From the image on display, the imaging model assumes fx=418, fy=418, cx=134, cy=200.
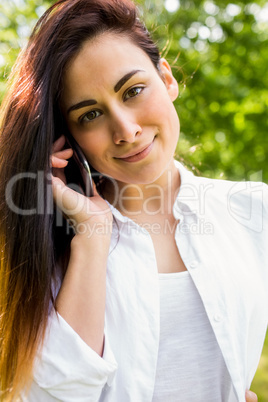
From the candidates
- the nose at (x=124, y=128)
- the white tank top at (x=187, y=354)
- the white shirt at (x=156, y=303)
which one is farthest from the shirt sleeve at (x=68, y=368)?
the nose at (x=124, y=128)

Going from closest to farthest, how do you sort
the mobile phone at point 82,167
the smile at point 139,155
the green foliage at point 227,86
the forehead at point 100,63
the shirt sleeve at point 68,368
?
the shirt sleeve at point 68,368, the forehead at point 100,63, the smile at point 139,155, the mobile phone at point 82,167, the green foliage at point 227,86

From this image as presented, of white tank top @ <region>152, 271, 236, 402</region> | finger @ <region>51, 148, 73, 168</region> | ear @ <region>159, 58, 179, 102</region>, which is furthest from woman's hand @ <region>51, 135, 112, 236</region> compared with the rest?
ear @ <region>159, 58, 179, 102</region>

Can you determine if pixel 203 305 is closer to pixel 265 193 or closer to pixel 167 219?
pixel 167 219

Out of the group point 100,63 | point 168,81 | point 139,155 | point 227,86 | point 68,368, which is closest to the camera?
point 68,368

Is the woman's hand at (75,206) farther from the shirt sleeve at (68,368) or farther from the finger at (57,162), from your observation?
the shirt sleeve at (68,368)

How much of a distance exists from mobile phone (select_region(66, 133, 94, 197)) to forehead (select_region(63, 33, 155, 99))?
0.80ft

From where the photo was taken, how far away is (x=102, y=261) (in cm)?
169

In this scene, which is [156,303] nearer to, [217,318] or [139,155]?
[217,318]

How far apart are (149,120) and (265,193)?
756 mm

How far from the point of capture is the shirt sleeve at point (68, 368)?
59.6 inches

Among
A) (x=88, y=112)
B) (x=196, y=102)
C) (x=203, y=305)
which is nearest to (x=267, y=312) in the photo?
(x=203, y=305)

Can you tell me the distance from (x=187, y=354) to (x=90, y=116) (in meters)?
1.06

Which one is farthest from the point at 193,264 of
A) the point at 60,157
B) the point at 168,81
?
the point at 168,81

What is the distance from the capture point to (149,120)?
1.72 metres
